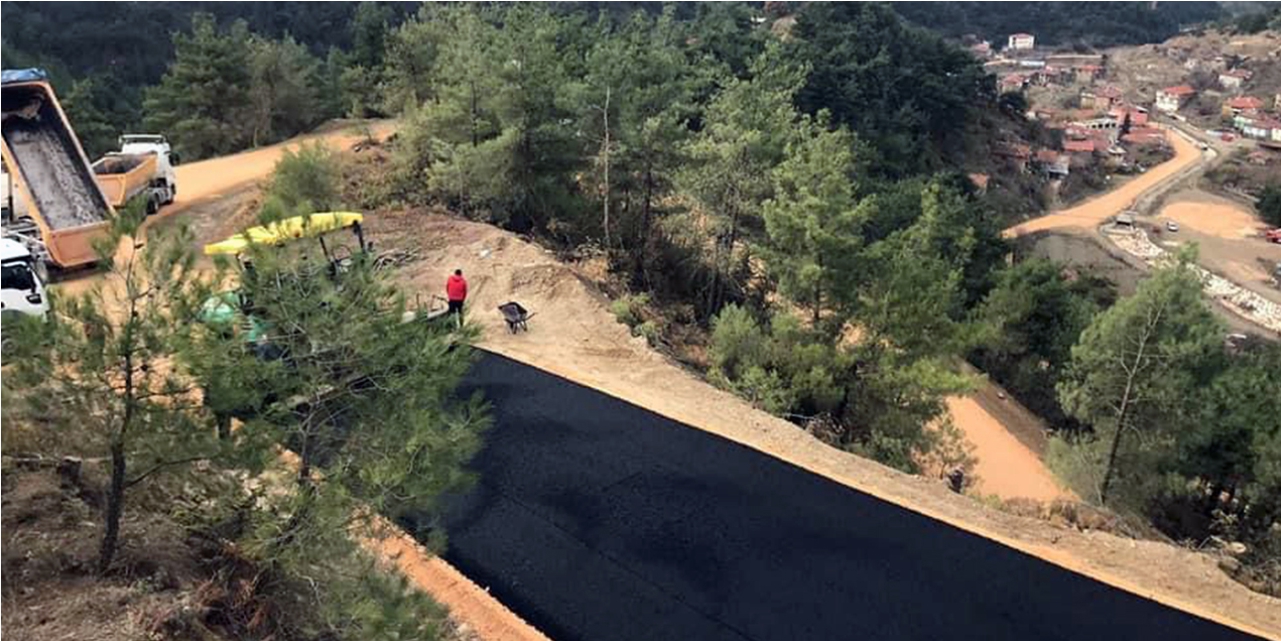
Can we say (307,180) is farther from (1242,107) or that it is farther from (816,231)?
(1242,107)

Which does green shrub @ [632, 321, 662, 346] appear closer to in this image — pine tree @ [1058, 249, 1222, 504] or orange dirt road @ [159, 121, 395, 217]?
pine tree @ [1058, 249, 1222, 504]

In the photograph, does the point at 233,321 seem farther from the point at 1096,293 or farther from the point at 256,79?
the point at 1096,293

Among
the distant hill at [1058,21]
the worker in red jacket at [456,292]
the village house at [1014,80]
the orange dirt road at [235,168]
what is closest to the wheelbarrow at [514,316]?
the worker in red jacket at [456,292]

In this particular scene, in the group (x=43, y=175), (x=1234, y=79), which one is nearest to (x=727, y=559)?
(x=43, y=175)

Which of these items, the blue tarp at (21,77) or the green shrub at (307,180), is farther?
the green shrub at (307,180)

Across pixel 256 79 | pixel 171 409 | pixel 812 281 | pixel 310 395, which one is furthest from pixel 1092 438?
pixel 256 79

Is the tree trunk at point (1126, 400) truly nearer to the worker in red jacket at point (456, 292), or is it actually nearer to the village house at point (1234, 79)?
the worker in red jacket at point (456, 292)

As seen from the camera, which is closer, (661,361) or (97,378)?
(97,378)
